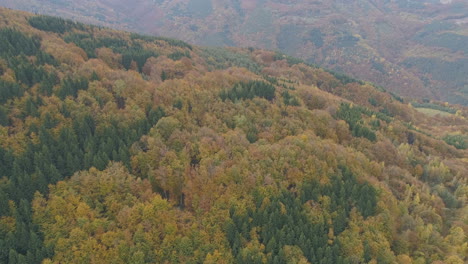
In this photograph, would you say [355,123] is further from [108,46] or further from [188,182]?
[108,46]

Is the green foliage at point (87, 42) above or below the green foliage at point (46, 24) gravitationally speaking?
below

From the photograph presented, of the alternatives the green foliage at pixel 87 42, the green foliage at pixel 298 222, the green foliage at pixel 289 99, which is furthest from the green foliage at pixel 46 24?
the green foliage at pixel 298 222

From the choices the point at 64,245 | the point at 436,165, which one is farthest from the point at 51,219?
the point at 436,165

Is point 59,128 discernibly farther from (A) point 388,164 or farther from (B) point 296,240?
(A) point 388,164

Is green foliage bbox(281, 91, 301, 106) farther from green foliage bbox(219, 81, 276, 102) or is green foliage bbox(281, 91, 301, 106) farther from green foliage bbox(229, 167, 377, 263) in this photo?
green foliage bbox(229, 167, 377, 263)

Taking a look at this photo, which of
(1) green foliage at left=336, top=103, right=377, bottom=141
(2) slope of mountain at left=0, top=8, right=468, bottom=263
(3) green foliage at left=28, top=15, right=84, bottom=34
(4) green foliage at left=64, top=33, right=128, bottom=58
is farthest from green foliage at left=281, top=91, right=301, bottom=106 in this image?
(3) green foliage at left=28, top=15, right=84, bottom=34

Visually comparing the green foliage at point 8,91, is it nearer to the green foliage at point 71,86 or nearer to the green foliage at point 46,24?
the green foliage at point 71,86
